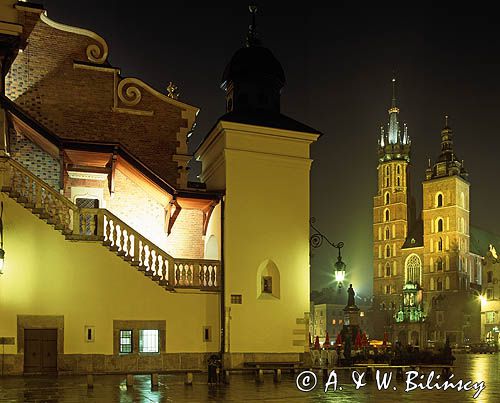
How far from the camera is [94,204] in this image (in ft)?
82.2

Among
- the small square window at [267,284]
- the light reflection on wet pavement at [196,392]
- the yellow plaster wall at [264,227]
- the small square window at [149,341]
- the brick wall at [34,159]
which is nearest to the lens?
the light reflection on wet pavement at [196,392]

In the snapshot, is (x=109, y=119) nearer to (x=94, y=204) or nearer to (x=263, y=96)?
(x=94, y=204)

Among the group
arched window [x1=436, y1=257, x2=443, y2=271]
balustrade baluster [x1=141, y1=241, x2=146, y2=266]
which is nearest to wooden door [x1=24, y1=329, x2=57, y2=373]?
balustrade baluster [x1=141, y1=241, x2=146, y2=266]

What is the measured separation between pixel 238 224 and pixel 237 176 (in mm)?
1688

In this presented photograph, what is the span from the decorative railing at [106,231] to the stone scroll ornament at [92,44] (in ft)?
20.5

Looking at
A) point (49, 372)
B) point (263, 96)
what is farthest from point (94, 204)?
point (263, 96)

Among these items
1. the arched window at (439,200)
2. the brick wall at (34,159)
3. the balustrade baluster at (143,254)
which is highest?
the arched window at (439,200)

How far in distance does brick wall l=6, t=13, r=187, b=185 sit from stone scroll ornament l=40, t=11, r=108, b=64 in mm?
145

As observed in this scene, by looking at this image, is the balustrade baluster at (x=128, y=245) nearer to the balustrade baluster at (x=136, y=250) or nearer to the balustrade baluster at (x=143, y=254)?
the balustrade baluster at (x=136, y=250)

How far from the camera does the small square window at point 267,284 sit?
83.3ft

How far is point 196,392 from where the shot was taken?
17031 mm

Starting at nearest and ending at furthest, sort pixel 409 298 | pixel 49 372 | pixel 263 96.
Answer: pixel 49 372, pixel 263 96, pixel 409 298

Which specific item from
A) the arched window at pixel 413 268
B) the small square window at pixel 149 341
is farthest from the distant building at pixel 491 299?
the small square window at pixel 149 341

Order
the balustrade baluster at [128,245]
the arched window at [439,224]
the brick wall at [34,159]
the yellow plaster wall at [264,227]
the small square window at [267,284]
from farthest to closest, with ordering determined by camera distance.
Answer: the arched window at [439,224] → the small square window at [267,284] → the yellow plaster wall at [264,227] → the brick wall at [34,159] → the balustrade baluster at [128,245]
